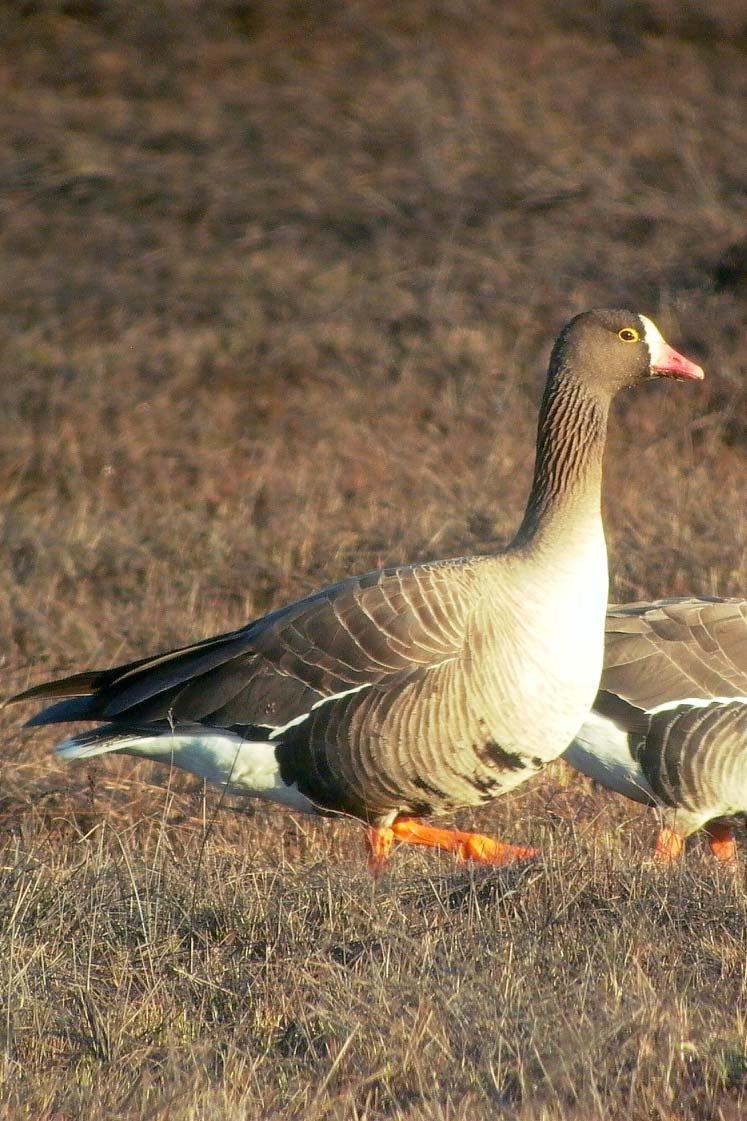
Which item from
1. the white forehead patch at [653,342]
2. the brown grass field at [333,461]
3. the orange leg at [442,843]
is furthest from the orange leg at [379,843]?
the white forehead patch at [653,342]

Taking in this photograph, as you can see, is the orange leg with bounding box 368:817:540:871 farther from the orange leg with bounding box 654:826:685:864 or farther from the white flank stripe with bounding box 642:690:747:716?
the white flank stripe with bounding box 642:690:747:716

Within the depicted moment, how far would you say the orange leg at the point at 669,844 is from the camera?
212 inches

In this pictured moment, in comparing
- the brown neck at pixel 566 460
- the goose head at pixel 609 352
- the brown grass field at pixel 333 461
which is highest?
the goose head at pixel 609 352

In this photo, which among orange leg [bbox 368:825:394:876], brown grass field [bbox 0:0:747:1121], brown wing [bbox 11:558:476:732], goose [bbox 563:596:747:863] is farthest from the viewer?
goose [bbox 563:596:747:863]

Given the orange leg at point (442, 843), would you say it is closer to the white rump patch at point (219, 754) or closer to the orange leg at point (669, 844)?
the white rump patch at point (219, 754)

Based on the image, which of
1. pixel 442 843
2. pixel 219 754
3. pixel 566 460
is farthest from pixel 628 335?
pixel 219 754

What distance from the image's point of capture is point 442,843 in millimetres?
5648

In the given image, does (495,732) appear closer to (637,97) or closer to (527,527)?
(527,527)

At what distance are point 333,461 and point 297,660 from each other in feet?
20.0

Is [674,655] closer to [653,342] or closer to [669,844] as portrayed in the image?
[669,844]

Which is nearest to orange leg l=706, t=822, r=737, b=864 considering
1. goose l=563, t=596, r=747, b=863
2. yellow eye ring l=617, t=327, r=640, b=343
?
goose l=563, t=596, r=747, b=863

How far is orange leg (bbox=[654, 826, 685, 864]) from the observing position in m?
5.38

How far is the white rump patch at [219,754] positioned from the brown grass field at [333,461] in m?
0.19

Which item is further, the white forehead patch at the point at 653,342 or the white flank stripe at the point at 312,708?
the white forehead patch at the point at 653,342
